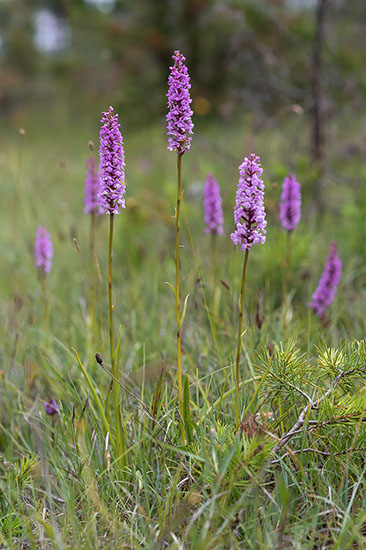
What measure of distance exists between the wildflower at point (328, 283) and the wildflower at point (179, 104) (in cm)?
106

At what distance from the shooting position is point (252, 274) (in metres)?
3.00

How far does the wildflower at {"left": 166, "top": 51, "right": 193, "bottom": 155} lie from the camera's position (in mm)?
1274

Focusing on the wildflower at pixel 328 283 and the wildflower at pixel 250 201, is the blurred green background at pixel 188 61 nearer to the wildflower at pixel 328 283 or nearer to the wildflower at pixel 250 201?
the wildflower at pixel 328 283

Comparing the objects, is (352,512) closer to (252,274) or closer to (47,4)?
(252,274)

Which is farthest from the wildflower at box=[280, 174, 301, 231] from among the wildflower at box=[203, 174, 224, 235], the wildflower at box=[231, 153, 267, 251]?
the wildflower at box=[231, 153, 267, 251]

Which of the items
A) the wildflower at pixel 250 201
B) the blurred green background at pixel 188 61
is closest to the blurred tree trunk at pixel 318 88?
the blurred green background at pixel 188 61

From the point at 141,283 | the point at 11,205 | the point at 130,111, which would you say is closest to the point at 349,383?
the point at 141,283

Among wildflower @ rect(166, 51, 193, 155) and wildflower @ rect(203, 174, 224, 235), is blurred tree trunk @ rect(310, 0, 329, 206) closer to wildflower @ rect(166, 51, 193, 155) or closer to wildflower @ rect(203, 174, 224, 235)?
wildflower @ rect(203, 174, 224, 235)

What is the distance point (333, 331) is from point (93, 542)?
1477 millimetres

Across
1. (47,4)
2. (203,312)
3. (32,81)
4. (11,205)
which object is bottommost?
(203,312)

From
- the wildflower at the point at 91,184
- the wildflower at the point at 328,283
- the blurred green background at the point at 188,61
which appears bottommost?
the wildflower at the point at 328,283

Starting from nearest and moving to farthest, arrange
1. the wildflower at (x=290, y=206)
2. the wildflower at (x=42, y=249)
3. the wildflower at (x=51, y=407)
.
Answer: the wildflower at (x=51, y=407) < the wildflower at (x=290, y=206) < the wildflower at (x=42, y=249)

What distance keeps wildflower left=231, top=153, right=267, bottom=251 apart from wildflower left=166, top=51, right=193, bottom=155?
0.62ft

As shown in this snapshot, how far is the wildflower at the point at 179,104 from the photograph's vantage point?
1274 mm
